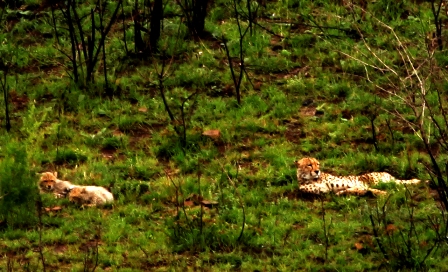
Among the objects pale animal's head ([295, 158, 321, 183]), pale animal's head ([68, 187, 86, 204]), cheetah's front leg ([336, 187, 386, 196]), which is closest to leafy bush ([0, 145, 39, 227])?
pale animal's head ([68, 187, 86, 204])

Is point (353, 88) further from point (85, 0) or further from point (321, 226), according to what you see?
point (85, 0)

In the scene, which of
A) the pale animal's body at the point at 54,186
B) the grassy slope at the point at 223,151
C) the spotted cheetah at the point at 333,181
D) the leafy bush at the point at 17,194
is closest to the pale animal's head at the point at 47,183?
the pale animal's body at the point at 54,186

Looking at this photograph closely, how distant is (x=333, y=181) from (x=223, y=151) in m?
1.50

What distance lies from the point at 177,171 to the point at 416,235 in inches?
111

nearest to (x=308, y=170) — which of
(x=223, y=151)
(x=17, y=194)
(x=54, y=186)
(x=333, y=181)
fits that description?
(x=333, y=181)

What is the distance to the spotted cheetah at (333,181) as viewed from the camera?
32.0ft

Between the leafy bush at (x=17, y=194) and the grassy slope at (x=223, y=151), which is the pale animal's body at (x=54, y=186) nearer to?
the grassy slope at (x=223, y=151)

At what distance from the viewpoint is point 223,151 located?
10.9 metres

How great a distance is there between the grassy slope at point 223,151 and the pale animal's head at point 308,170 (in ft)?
0.53

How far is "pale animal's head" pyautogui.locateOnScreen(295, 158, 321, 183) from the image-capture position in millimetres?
9822

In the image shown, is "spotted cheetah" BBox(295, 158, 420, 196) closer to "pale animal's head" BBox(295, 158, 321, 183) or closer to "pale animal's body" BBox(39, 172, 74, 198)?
"pale animal's head" BBox(295, 158, 321, 183)

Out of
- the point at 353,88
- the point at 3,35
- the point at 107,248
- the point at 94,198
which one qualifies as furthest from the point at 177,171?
the point at 3,35

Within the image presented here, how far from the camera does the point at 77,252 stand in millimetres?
8680

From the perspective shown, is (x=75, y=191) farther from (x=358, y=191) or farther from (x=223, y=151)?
(x=358, y=191)
